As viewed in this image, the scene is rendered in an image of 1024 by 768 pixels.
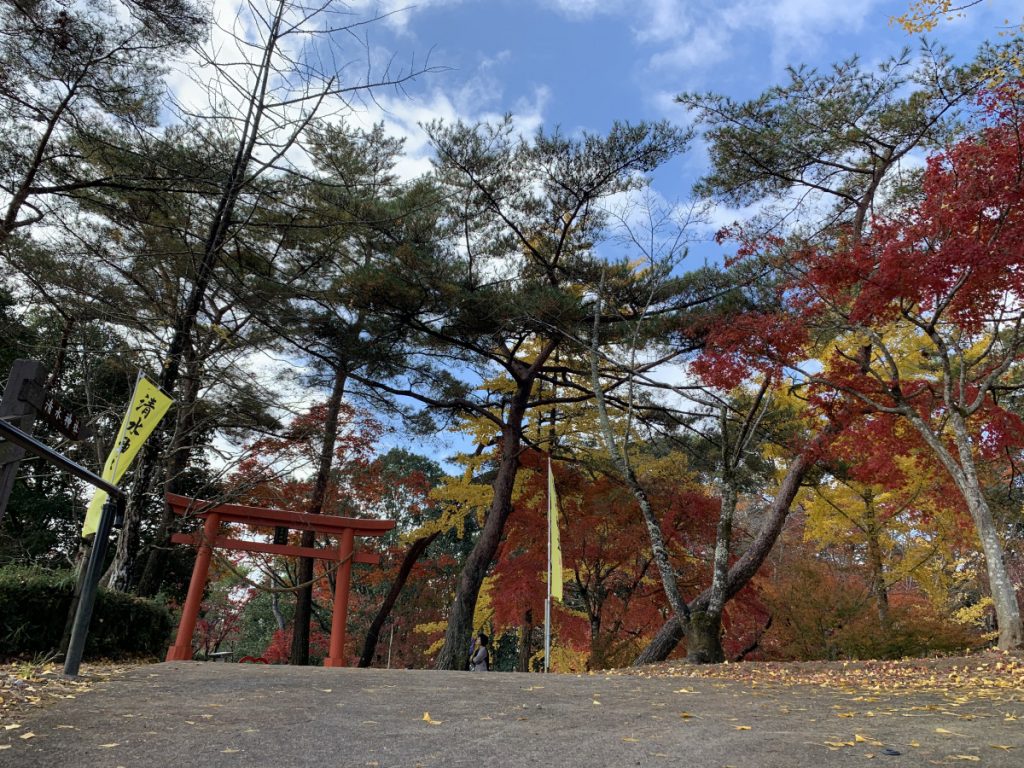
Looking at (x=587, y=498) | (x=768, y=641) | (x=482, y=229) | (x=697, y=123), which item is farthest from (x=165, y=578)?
(x=697, y=123)

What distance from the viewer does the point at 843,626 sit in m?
8.27

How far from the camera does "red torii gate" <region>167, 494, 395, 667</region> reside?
8.16 metres

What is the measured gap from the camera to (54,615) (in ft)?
17.6

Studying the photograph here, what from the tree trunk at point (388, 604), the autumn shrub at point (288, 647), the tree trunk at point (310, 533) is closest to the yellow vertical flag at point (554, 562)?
the tree trunk at point (310, 533)

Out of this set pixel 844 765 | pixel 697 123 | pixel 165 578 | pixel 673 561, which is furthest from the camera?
pixel 165 578

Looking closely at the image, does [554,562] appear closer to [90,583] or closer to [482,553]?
[482,553]

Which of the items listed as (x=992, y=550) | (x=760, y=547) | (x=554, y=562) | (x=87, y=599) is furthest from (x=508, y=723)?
(x=760, y=547)

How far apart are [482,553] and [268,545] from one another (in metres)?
3.05

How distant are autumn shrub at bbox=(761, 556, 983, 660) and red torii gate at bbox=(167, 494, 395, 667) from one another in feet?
19.3

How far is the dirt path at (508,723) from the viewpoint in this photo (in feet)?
7.36

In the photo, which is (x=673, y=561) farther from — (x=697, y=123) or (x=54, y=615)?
(x=54, y=615)

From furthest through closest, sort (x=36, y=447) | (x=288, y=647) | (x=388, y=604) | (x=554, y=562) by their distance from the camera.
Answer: (x=288, y=647) → (x=388, y=604) → (x=554, y=562) → (x=36, y=447)

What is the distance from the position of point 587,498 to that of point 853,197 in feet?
19.4

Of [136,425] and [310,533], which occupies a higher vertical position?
[136,425]
